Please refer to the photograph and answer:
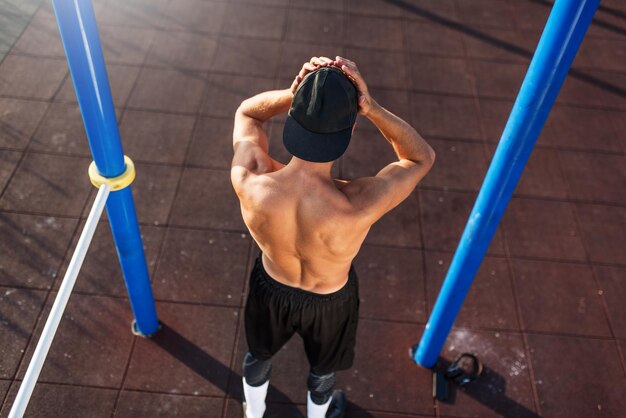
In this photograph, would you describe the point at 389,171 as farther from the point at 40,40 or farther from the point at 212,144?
the point at 40,40

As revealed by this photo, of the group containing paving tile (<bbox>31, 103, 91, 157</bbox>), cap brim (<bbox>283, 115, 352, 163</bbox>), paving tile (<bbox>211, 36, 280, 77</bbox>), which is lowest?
paving tile (<bbox>31, 103, 91, 157</bbox>)

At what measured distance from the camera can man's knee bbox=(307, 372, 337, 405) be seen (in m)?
3.50

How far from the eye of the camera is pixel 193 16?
6871 millimetres

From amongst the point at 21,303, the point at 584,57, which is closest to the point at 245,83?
the point at 21,303

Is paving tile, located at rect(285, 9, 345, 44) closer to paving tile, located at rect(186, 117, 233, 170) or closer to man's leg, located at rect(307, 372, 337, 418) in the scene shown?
paving tile, located at rect(186, 117, 233, 170)

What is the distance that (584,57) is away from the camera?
6.89 meters

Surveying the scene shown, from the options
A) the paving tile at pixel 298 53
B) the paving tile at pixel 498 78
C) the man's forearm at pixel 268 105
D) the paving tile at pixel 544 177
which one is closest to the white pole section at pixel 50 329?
the man's forearm at pixel 268 105

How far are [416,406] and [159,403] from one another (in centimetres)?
168

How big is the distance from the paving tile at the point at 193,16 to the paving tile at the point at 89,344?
3529mm

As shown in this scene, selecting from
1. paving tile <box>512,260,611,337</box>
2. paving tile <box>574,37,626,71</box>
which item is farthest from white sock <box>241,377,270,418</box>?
paving tile <box>574,37,626,71</box>

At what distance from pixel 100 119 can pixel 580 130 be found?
16.1 feet

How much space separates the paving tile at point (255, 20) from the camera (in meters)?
6.76

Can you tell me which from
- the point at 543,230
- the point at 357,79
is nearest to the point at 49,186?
the point at 357,79

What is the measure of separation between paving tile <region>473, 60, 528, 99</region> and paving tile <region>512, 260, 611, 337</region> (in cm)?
220
